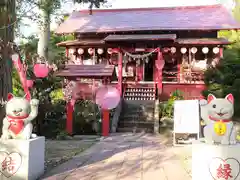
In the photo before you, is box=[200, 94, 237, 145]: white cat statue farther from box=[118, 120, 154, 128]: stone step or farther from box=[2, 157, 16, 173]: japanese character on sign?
box=[118, 120, 154, 128]: stone step

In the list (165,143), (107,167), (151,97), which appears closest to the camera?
(107,167)

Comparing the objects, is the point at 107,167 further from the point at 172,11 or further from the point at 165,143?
the point at 172,11

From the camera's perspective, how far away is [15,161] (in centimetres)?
478

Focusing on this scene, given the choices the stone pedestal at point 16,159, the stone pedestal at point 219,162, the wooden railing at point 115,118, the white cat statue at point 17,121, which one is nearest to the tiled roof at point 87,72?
the wooden railing at point 115,118

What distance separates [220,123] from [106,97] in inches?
239

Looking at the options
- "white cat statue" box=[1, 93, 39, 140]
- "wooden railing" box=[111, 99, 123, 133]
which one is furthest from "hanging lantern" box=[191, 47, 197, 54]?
"white cat statue" box=[1, 93, 39, 140]

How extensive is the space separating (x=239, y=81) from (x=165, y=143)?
10.2 feet

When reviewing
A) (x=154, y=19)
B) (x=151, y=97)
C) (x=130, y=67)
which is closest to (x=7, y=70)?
(x=151, y=97)

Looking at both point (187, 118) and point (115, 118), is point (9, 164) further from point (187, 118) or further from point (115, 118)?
point (115, 118)

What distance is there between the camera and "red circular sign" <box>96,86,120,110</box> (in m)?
10.5

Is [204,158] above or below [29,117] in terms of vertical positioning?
below

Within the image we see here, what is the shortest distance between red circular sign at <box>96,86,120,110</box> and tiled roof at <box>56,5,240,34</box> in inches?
239

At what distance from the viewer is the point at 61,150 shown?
784 cm

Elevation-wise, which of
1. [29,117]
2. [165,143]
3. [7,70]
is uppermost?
[7,70]
